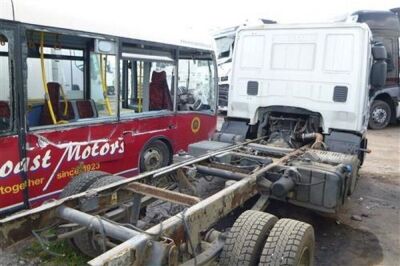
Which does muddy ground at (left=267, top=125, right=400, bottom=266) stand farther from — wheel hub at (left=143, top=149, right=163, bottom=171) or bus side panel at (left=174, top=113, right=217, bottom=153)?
bus side panel at (left=174, top=113, right=217, bottom=153)

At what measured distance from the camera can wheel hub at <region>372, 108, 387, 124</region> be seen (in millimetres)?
14164

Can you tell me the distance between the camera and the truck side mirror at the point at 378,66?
5820 millimetres

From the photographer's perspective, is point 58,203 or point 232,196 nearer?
point 58,203

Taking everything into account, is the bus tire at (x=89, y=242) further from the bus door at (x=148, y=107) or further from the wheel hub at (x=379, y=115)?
the wheel hub at (x=379, y=115)

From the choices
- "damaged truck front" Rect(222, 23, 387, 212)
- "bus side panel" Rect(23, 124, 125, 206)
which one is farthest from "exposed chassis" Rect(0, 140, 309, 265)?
"damaged truck front" Rect(222, 23, 387, 212)

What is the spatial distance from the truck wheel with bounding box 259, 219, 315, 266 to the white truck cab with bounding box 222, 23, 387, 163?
104 inches

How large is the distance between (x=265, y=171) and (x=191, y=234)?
1.52m

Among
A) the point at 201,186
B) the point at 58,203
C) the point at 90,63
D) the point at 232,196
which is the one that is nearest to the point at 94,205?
the point at 58,203

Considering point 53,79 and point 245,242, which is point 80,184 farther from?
point 53,79

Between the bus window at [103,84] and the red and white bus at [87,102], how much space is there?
0.7 inches

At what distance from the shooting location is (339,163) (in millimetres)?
4574

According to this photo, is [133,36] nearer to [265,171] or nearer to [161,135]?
[161,135]

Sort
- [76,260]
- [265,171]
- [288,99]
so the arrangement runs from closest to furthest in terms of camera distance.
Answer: [76,260]
[265,171]
[288,99]

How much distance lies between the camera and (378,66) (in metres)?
5.95
